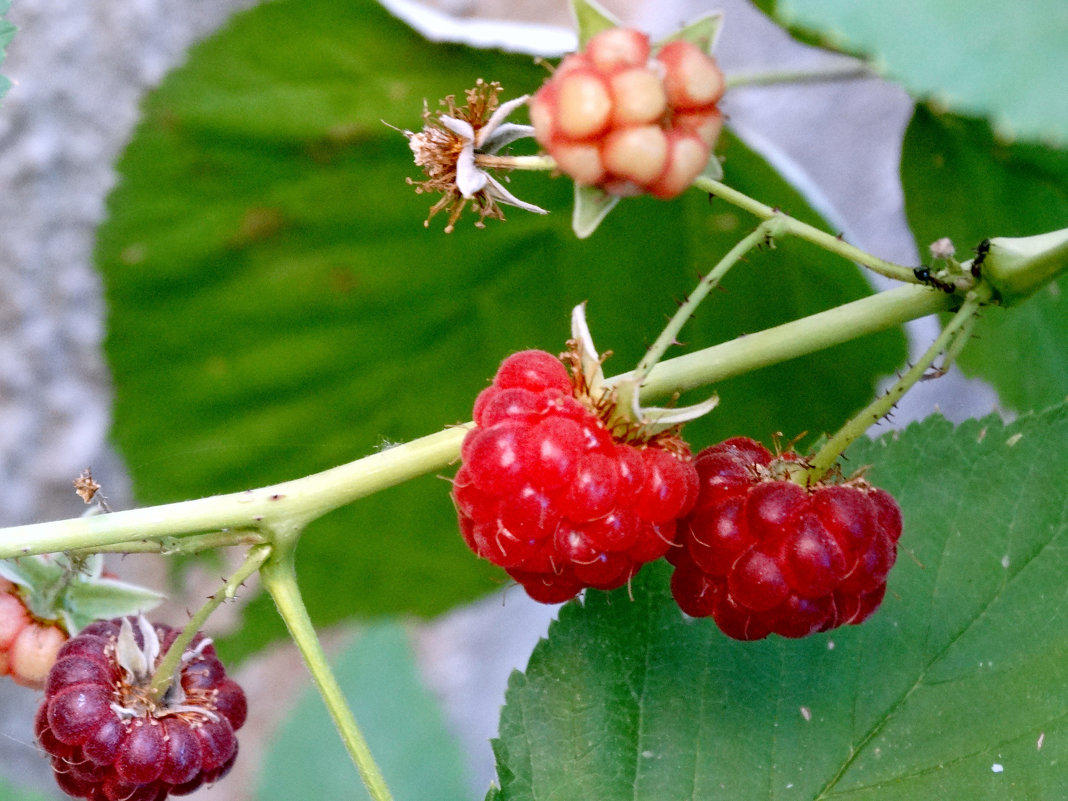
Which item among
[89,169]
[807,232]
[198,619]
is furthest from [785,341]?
[89,169]

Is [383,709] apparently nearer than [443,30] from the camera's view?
No

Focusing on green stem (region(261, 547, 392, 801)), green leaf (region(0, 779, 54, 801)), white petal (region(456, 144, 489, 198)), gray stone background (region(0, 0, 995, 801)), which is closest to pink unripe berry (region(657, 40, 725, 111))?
white petal (region(456, 144, 489, 198))

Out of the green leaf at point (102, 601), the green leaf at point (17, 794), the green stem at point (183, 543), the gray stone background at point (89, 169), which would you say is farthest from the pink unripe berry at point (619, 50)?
the gray stone background at point (89, 169)

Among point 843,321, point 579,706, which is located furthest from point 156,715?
point 843,321

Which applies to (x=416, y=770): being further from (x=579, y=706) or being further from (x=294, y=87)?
(x=294, y=87)

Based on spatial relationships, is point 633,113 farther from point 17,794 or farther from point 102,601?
point 17,794
